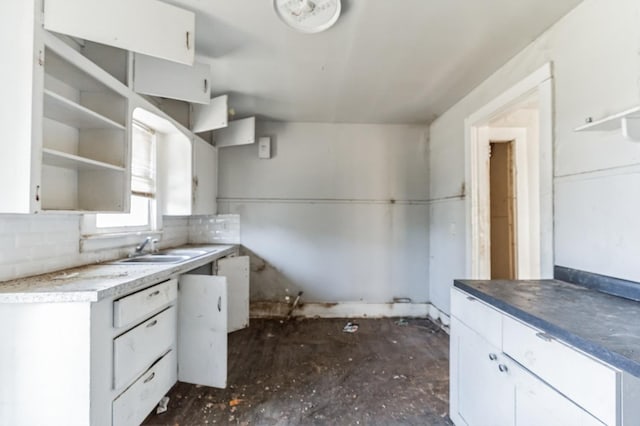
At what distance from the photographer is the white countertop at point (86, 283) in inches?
50.3

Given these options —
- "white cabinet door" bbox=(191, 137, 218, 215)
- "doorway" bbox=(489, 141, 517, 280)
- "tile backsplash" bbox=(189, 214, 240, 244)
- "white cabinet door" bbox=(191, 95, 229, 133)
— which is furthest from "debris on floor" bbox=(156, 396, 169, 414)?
"doorway" bbox=(489, 141, 517, 280)

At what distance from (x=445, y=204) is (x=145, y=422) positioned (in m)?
3.14

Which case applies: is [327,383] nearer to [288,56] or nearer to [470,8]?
[288,56]

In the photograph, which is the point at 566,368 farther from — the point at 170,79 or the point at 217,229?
the point at 217,229

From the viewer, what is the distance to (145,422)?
72.4 inches

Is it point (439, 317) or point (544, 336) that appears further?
point (439, 317)

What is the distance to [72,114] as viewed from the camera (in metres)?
1.66

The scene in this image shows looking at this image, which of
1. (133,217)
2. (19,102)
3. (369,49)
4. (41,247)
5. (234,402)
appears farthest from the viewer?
(133,217)

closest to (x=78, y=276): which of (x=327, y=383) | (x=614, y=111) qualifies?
(x=327, y=383)

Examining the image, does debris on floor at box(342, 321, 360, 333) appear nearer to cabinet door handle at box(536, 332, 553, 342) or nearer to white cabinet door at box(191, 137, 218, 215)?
Answer: white cabinet door at box(191, 137, 218, 215)

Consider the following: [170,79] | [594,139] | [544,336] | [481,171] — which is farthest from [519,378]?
[170,79]

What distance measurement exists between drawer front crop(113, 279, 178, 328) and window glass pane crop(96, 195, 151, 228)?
2.30 ft

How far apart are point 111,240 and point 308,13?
2.01 meters

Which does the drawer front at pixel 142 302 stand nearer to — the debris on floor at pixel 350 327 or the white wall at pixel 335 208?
the white wall at pixel 335 208
